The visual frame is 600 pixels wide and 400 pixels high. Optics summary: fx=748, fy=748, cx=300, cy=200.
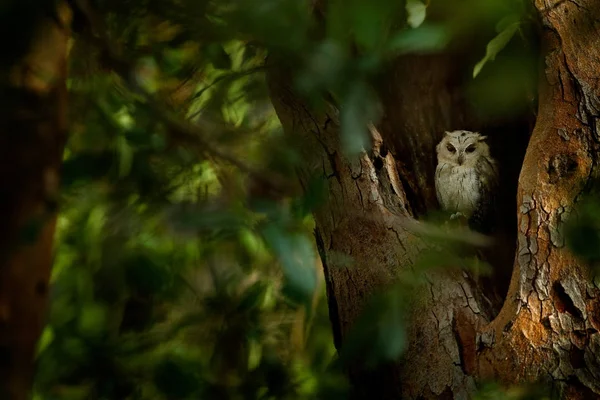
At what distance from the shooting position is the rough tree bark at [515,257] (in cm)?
145

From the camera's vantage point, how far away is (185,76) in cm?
115

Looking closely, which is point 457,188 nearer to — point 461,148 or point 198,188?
point 461,148

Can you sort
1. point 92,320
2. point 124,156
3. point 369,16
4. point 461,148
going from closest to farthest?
1. point 369,16
2. point 124,156
3. point 92,320
4. point 461,148

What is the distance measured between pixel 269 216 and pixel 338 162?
956mm

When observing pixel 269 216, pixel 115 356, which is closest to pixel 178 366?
pixel 115 356

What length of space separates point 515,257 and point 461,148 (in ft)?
2.22

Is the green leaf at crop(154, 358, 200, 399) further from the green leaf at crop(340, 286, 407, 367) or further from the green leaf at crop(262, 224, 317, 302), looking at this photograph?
the green leaf at crop(262, 224, 317, 302)

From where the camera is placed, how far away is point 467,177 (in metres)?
2.30

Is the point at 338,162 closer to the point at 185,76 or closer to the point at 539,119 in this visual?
the point at 539,119

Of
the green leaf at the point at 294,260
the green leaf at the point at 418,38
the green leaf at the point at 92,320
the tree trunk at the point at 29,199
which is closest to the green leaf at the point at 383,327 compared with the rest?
the green leaf at the point at 294,260

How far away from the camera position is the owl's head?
2141 mm

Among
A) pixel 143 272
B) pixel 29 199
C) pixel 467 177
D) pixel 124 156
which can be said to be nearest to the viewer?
pixel 143 272

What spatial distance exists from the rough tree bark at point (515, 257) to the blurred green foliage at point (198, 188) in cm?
18

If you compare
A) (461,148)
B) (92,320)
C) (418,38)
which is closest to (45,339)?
(92,320)
